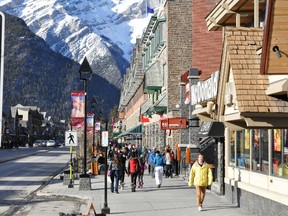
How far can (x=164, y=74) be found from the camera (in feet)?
125

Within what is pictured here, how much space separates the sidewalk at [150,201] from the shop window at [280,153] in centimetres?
236

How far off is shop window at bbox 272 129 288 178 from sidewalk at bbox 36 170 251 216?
2.36 meters

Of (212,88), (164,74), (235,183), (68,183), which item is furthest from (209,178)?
(164,74)

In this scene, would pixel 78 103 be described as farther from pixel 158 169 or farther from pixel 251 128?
pixel 251 128

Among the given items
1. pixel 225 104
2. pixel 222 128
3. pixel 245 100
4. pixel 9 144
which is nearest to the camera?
pixel 245 100

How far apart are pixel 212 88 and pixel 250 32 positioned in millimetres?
4402

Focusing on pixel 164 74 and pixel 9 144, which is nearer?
pixel 164 74

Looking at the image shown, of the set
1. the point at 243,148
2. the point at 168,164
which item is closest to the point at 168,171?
the point at 168,164

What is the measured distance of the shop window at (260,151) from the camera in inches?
570

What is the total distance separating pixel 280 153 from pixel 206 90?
13.0ft

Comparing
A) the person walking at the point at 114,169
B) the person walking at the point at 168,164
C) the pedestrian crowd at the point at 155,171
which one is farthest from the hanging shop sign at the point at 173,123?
the person walking at the point at 114,169

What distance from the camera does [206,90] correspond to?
1652 centimetres

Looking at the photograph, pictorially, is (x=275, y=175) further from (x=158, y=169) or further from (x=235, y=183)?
(x=158, y=169)

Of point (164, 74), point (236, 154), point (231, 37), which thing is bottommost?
point (236, 154)
